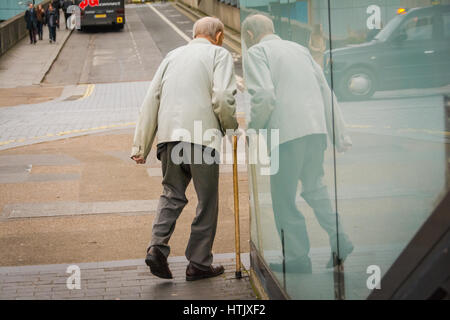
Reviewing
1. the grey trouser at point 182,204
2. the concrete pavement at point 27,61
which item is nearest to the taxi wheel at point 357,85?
the grey trouser at point 182,204

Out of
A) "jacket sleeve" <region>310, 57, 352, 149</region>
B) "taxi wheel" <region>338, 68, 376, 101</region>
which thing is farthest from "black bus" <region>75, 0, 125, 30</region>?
"taxi wheel" <region>338, 68, 376, 101</region>

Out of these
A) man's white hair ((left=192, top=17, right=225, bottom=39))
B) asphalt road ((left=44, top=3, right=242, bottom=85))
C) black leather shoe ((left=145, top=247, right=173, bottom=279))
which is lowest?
asphalt road ((left=44, top=3, right=242, bottom=85))

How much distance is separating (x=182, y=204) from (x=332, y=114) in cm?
211

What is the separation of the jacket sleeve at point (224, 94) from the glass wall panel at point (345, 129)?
0.38 meters

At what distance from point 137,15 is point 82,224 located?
1888 inches

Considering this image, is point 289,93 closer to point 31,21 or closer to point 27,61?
point 27,61

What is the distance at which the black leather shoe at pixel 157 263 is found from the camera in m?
5.13

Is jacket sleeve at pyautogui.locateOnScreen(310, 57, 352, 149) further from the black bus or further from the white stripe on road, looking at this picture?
the black bus

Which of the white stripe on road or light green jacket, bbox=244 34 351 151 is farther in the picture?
the white stripe on road

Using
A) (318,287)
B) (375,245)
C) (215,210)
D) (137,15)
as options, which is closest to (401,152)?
(375,245)

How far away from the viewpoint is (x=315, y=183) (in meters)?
3.57

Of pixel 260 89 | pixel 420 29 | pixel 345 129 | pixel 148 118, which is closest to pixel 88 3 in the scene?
pixel 148 118

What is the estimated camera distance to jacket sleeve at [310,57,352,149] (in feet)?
10.5
